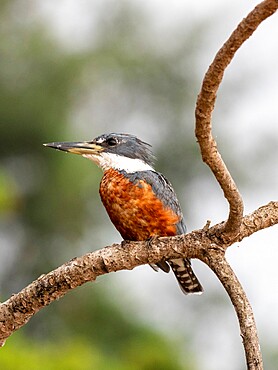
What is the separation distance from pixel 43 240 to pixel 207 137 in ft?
28.3

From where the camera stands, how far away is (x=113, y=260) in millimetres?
3785

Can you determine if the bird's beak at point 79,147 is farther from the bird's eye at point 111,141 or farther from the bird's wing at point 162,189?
the bird's wing at point 162,189

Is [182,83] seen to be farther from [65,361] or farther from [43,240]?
[65,361]

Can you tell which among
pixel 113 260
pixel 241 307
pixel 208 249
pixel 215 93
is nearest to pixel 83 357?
pixel 113 260

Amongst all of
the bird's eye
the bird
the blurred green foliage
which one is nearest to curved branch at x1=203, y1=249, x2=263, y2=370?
the bird

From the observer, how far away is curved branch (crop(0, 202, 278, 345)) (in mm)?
3598

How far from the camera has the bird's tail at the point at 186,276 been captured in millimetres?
5094

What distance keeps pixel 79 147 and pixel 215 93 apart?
6.63ft

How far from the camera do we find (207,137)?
3205mm

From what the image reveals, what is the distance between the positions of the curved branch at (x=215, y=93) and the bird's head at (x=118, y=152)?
1.70 metres

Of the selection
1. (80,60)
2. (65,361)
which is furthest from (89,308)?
(65,361)

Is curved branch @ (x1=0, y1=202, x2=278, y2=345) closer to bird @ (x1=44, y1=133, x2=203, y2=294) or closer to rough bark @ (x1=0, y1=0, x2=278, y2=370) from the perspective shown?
rough bark @ (x1=0, y1=0, x2=278, y2=370)

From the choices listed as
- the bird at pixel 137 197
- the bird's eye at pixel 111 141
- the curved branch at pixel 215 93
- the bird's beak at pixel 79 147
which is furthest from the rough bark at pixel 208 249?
the bird's eye at pixel 111 141

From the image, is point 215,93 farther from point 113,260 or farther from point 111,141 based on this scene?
point 111,141
